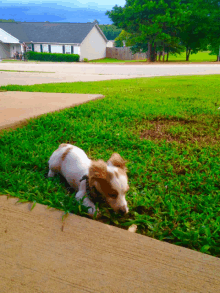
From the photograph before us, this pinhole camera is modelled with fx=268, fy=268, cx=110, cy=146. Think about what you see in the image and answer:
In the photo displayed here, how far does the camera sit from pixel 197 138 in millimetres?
3883

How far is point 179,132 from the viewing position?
4.09 meters

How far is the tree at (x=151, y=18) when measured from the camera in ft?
121

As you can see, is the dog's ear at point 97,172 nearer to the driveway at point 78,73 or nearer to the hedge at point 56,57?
the driveway at point 78,73

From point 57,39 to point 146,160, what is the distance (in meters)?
52.8

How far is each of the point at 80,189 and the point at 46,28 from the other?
58.5 m

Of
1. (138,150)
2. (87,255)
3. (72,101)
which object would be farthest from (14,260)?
(72,101)

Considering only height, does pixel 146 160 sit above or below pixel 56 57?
below

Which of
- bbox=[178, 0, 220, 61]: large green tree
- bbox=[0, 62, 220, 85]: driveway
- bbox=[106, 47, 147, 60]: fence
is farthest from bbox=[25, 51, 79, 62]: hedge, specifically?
bbox=[0, 62, 220, 85]: driveway

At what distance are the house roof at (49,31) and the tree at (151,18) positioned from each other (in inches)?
406

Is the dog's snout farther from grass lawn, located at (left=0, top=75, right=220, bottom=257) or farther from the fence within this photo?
the fence

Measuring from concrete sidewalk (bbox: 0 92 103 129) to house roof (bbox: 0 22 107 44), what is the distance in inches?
1779

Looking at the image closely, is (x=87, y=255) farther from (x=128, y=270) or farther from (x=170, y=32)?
(x=170, y=32)

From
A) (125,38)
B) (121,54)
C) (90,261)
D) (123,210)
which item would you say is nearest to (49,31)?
(121,54)

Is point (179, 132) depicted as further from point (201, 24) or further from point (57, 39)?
point (57, 39)
